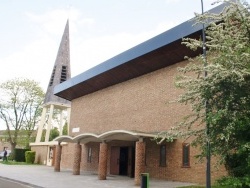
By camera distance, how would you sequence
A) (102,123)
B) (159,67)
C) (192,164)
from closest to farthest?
(192,164), (159,67), (102,123)

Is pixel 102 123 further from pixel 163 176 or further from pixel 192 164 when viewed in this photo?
pixel 192 164

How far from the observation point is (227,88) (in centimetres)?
1066

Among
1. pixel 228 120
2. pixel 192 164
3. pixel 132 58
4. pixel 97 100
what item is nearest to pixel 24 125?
pixel 97 100

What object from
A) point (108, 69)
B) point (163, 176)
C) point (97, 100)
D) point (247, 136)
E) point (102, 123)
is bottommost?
point (163, 176)

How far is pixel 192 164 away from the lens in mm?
18281

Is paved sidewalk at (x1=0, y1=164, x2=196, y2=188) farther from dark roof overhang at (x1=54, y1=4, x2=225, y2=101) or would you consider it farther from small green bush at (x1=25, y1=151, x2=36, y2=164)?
small green bush at (x1=25, y1=151, x2=36, y2=164)

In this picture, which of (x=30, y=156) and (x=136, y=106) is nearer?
(x=136, y=106)

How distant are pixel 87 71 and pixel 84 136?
758 centimetres

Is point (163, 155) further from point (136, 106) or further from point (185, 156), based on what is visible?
point (136, 106)

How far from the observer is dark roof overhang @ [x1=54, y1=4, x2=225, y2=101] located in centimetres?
1873

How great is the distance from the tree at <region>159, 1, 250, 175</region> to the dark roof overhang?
5.67m

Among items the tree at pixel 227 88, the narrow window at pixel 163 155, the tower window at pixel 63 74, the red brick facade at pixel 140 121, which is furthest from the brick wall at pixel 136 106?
the tower window at pixel 63 74

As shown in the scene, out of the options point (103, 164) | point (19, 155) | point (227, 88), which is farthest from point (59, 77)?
point (227, 88)

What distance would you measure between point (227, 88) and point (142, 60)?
1181 cm
